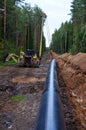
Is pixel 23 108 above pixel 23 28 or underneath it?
above

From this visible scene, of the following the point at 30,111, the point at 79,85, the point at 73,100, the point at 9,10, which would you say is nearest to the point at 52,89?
the point at 30,111

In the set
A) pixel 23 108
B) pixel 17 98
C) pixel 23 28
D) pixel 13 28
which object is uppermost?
pixel 23 108

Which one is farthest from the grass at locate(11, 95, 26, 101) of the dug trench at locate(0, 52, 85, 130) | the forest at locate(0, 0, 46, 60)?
the forest at locate(0, 0, 46, 60)

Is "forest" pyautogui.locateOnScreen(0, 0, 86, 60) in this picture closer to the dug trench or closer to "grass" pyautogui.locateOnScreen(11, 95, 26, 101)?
the dug trench

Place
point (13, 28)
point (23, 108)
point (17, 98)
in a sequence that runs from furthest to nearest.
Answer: point (13, 28), point (17, 98), point (23, 108)

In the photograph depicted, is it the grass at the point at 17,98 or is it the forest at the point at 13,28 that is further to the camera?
the forest at the point at 13,28

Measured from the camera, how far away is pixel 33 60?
23953mm

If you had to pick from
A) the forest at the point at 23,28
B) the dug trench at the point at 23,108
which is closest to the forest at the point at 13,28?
the forest at the point at 23,28

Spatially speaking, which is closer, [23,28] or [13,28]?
[13,28]

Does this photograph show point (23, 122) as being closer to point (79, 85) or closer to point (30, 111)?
point (30, 111)

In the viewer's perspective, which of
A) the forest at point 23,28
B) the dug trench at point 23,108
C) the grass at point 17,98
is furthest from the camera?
the forest at point 23,28

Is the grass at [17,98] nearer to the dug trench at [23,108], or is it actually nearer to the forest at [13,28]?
the dug trench at [23,108]

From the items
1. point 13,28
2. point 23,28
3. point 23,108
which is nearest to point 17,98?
point 23,108

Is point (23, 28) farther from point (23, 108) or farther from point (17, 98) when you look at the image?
point (23, 108)
